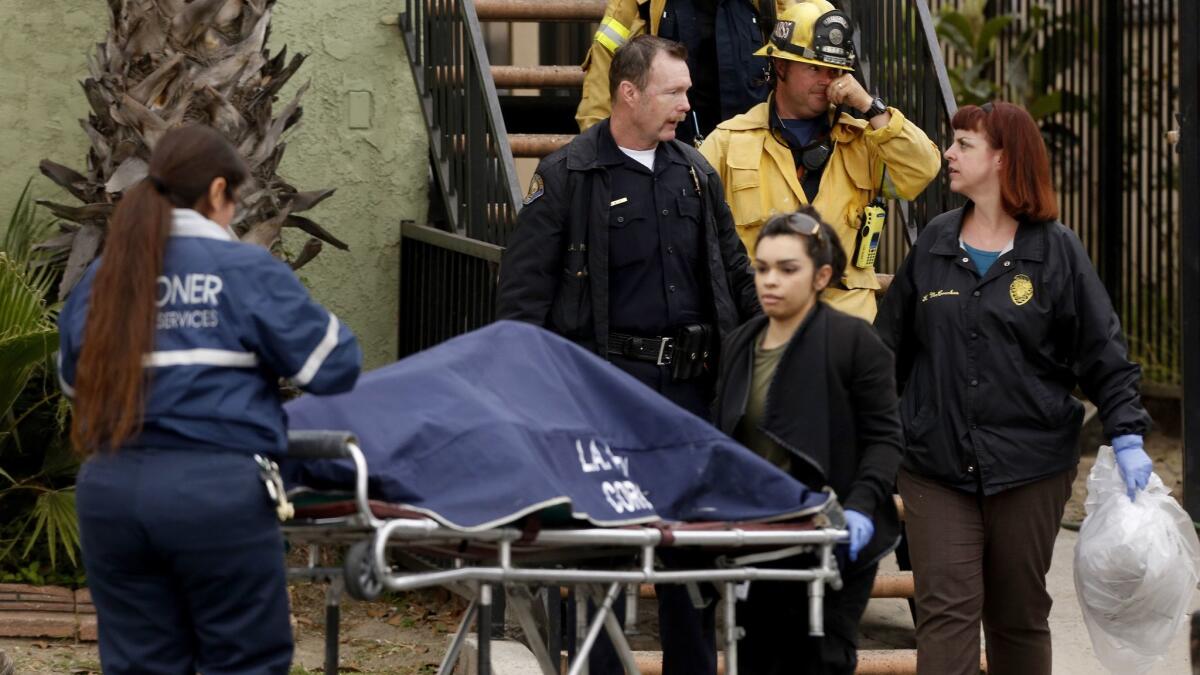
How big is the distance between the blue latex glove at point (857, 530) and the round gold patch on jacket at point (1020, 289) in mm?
1100

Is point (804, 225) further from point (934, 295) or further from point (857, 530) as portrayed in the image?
point (934, 295)

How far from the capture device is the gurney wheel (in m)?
3.93

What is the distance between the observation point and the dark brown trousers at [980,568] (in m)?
5.57

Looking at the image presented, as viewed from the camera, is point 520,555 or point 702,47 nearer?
point 520,555

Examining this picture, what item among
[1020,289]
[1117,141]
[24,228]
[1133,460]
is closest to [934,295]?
[1020,289]

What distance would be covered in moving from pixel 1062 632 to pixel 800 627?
2.72 metres

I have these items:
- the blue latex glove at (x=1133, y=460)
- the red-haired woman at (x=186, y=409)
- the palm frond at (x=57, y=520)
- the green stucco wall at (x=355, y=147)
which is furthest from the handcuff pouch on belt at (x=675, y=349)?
the green stucco wall at (x=355, y=147)

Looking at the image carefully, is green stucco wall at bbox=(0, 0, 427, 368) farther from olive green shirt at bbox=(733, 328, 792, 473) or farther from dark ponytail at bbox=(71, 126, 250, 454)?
dark ponytail at bbox=(71, 126, 250, 454)

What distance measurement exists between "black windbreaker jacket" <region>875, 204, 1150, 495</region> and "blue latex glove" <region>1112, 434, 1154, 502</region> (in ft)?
0.10

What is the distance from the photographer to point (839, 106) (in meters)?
6.38

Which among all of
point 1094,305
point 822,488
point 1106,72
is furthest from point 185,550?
point 1106,72

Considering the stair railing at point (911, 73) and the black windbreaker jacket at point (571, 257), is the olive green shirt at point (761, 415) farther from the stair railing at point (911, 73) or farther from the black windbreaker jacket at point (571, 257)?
the stair railing at point (911, 73)

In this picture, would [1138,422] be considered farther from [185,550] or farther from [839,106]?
[185,550]

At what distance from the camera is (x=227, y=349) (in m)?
4.14
